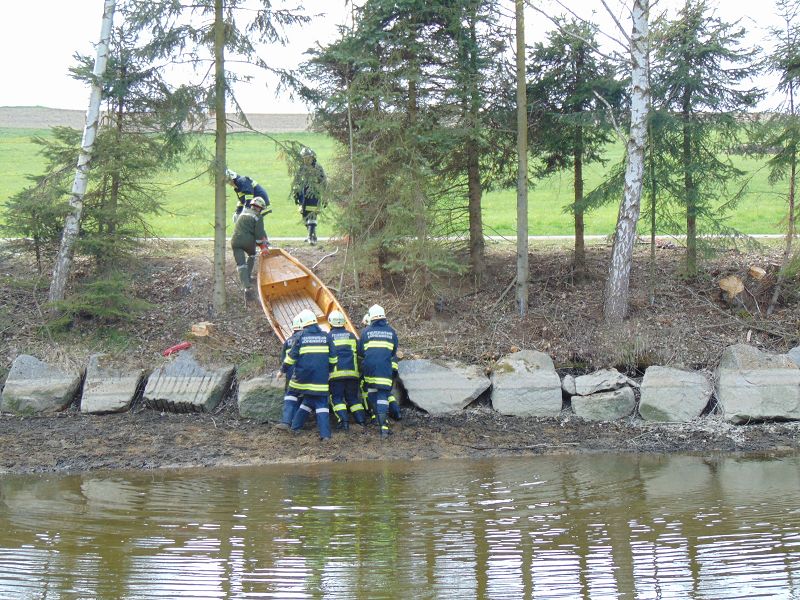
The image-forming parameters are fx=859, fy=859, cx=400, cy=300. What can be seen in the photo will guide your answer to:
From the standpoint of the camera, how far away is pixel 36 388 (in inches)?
545

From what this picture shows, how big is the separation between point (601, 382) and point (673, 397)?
3.66 feet

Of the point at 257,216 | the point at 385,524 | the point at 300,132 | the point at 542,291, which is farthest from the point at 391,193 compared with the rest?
the point at 300,132

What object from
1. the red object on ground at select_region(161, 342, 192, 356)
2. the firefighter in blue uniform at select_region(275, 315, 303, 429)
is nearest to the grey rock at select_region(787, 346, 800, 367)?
the firefighter in blue uniform at select_region(275, 315, 303, 429)

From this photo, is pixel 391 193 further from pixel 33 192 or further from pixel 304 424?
pixel 33 192

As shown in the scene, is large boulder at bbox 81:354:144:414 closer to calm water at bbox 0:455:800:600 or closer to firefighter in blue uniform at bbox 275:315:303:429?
calm water at bbox 0:455:800:600

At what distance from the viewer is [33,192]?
1509 cm

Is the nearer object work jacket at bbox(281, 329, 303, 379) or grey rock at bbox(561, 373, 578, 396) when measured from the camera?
work jacket at bbox(281, 329, 303, 379)

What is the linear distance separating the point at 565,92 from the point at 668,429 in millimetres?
6707

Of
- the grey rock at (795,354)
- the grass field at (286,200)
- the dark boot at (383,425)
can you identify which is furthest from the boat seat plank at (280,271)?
the grey rock at (795,354)

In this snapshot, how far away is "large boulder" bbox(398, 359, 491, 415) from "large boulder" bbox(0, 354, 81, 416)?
5423 mm

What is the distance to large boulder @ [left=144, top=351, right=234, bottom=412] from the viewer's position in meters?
A: 13.6

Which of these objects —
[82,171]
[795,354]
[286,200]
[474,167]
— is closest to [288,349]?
[82,171]

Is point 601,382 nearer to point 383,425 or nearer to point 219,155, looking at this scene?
point 383,425

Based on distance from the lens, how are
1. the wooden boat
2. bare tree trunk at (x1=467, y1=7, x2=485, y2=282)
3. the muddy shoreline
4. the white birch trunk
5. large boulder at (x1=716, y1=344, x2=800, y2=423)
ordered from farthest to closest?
bare tree trunk at (x1=467, y1=7, x2=485, y2=282) → the wooden boat → the white birch trunk → large boulder at (x1=716, y1=344, x2=800, y2=423) → the muddy shoreline
